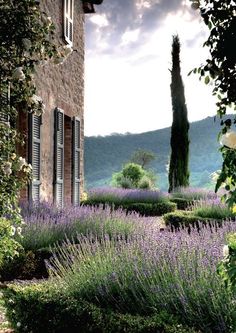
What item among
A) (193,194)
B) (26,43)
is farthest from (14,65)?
(193,194)

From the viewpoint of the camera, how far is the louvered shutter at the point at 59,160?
11.6 m

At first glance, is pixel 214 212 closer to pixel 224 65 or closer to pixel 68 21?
pixel 68 21

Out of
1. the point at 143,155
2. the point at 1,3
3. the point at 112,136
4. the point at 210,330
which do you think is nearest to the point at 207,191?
the point at 1,3

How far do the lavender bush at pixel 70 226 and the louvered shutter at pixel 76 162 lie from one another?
431 centimetres

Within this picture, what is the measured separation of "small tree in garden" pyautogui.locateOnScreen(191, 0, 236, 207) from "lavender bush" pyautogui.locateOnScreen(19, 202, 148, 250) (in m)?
3.96

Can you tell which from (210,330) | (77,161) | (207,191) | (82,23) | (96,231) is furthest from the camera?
(207,191)

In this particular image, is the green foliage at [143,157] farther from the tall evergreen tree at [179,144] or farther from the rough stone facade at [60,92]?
the rough stone facade at [60,92]

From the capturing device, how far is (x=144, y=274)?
13.3 feet

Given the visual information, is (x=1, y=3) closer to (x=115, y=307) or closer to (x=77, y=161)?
(x=115, y=307)

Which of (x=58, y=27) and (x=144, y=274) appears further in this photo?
(x=58, y=27)

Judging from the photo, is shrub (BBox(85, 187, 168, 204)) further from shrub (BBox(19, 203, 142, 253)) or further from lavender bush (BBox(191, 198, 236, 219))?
shrub (BBox(19, 203, 142, 253))

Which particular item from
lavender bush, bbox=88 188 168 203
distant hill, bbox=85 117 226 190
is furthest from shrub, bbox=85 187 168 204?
distant hill, bbox=85 117 226 190

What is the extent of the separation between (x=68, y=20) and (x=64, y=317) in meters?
9.45

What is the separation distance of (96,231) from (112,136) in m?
72.6
